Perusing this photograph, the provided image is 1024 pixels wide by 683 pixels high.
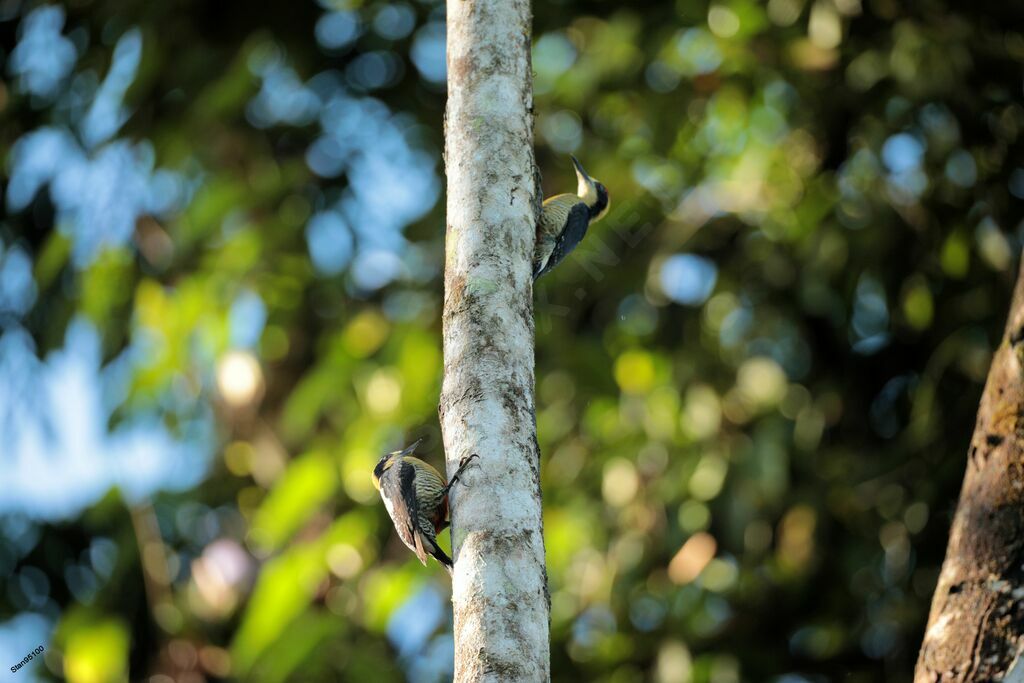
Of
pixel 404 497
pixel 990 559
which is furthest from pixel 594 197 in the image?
pixel 990 559

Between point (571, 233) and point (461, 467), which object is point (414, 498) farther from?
point (571, 233)

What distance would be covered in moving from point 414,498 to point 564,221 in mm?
665

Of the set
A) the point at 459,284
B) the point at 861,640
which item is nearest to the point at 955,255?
the point at 861,640

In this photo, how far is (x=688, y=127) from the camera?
4.24 meters

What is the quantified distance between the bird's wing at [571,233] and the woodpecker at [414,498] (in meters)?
0.43

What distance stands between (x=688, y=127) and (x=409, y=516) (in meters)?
2.60

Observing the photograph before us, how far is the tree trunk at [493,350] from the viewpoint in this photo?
4.17 ft

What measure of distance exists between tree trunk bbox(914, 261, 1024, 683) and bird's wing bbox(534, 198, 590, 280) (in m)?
0.78

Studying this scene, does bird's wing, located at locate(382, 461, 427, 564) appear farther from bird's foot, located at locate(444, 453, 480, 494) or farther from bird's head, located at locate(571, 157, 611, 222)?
bird's head, located at locate(571, 157, 611, 222)

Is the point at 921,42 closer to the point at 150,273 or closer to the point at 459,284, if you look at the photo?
the point at 150,273

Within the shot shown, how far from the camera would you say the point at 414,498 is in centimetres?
196

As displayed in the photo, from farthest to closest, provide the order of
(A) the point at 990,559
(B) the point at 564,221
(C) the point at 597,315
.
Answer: (C) the point at 597,315 < (B) the point at 564,221 < (A) the point at 990,559

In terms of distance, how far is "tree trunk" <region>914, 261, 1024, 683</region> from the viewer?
1.57 m

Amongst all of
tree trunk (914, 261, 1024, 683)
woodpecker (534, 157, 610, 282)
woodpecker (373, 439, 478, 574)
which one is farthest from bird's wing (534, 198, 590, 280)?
tree trunk (914, 261, 1024, 683)
